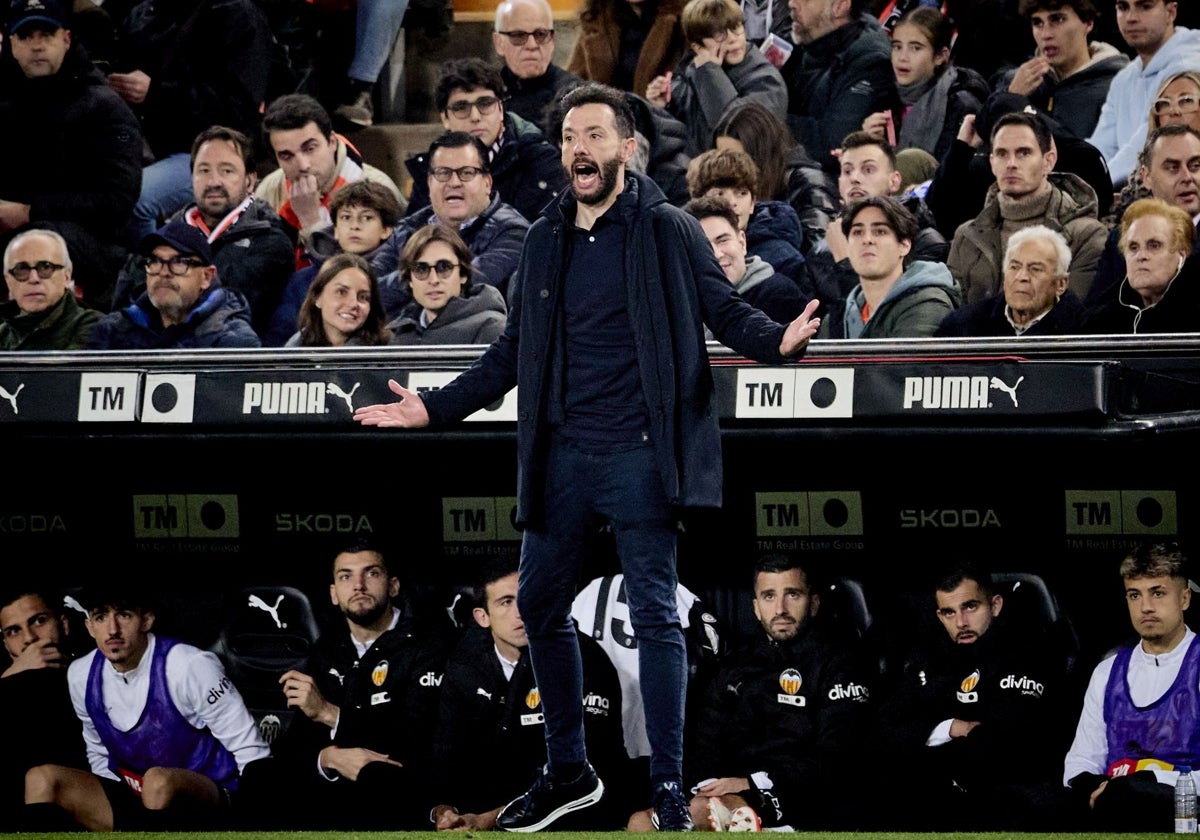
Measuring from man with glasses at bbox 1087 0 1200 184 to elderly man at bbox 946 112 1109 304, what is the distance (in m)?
0.67

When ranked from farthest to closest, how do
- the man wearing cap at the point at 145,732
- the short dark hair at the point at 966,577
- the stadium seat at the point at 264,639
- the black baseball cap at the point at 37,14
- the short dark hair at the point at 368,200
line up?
the black baseball cap at the point at 37,14
the short dark hair at the point at 368,200
the stadium seat at the point at 264,639
the man wearing cap at the point at 145,732
the short dark hair at the point at 966,577

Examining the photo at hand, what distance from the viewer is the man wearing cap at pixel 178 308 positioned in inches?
273

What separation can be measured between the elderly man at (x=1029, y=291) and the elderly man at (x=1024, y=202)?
0.31 metres

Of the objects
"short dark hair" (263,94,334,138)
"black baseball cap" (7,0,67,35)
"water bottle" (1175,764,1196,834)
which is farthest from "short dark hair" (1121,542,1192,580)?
"black baseball cap" (7,0,67,35)

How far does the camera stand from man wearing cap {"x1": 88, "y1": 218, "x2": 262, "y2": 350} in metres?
6.93

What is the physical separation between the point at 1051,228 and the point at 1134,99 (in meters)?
1.11

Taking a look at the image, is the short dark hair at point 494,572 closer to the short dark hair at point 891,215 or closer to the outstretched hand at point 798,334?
the short dark hair at point 891,215

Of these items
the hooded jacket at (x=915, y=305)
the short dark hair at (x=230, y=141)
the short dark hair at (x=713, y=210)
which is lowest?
the hooded jacket at (x=915, y=305)

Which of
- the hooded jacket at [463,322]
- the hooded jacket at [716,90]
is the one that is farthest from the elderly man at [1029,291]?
the hooded jacket at [716,90]

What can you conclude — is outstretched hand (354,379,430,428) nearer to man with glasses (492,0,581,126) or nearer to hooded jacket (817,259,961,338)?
hooded jacket (817,259,961,338)

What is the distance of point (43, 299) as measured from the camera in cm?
731

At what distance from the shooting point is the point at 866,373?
5.54 metres

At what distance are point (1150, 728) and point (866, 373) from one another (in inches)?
55.5

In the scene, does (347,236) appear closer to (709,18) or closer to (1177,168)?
(709,18)
